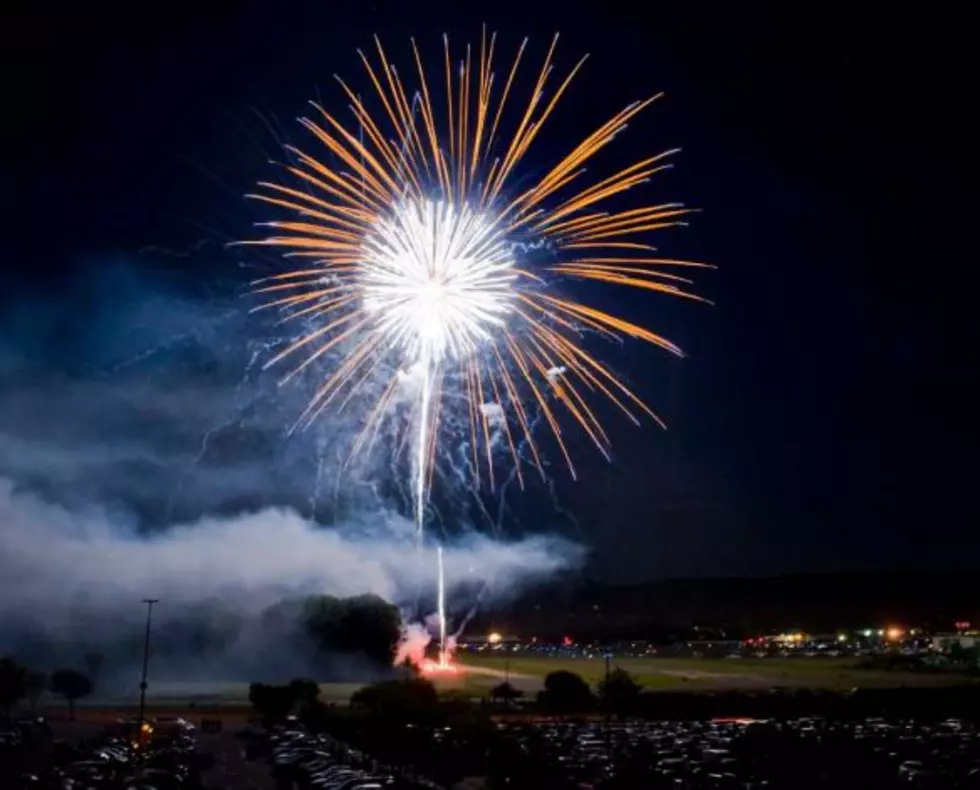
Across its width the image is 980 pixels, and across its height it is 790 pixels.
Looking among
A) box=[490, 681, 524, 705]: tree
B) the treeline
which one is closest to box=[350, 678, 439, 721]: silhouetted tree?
the treeline

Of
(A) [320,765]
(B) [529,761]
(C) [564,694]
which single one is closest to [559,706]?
(C) [564,694]

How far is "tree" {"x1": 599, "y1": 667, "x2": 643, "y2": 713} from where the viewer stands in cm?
4597

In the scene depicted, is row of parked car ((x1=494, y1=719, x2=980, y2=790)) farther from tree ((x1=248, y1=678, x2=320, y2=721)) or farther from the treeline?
tree ((x1=248, y1=678, x2=320, y2=721))

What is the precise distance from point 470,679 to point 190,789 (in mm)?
28859

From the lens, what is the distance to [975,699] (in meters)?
43.7

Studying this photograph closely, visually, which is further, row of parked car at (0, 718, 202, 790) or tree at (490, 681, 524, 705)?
tree at (490, 681, 524, 705)

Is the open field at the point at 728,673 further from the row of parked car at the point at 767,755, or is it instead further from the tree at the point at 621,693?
the row of parked car at the point at 767,755

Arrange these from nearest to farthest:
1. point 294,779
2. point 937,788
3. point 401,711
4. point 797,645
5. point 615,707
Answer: point 937,788, point 294,779, point 401,711, point 615,707, point 797,645

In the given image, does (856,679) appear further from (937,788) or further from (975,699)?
(937,788)

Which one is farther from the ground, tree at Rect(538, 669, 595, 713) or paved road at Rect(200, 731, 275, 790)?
tree at Rect(538, 669, 595, 713)

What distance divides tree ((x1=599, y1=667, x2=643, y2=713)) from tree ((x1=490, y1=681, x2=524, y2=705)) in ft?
13.2

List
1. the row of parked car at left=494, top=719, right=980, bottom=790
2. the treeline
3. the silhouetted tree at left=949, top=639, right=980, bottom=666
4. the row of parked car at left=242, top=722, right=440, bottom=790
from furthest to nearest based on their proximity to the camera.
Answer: the silhouetted tree at left=949, top=639, right=980, bottom=666 < the treeline < the row of parked car at left=242, top=722, right=440, bottom=790 < the row of parked car at left=494, top=719, right=980, bottom=790

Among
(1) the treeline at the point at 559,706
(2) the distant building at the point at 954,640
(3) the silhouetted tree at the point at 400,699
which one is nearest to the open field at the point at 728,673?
(1) the treeline at the point at 559,706

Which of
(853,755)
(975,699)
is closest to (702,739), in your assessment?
(853,755)
